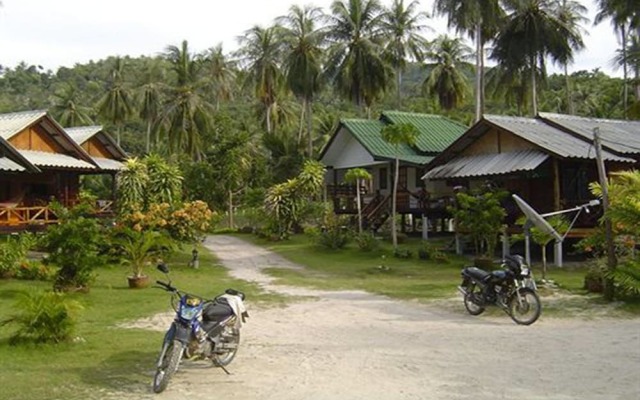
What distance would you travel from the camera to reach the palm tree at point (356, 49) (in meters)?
37.9

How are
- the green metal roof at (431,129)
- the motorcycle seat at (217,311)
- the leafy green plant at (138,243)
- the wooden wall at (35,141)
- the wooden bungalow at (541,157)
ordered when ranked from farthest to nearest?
the green metal roof at (431,129), the wooden wall at (35,141), the wooden bungalow at (541,157), the leafy green plant at (138,243), the motorcycle seat at (217,311)

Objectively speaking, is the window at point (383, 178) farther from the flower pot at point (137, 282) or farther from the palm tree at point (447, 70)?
Answer: the flower pot at point (137, 282)

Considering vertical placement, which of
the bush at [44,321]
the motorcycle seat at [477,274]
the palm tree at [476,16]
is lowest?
the bush at [44,321]

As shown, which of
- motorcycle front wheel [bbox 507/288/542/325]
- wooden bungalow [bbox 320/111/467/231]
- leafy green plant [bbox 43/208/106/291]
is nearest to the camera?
motorcycle front wheel [bbox 507/288/542/325]

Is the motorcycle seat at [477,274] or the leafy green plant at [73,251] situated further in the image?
the leafy green plant at [73,251]

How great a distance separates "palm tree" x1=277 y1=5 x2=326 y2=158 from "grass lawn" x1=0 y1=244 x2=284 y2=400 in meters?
26.6

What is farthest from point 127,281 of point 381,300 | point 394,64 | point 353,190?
point 394,64

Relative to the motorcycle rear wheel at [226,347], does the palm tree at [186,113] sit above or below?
above

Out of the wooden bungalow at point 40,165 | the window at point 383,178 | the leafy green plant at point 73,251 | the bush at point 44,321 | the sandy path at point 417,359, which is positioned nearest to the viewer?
the sandy path at point 417,359

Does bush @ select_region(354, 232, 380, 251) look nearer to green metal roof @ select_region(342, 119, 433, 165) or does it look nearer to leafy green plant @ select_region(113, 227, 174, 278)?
green metal roof @ select_region(342, 119, 433, 165)

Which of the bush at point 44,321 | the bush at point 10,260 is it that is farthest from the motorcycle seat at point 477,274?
the bush at point 10,260

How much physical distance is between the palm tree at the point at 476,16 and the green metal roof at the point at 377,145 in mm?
4778

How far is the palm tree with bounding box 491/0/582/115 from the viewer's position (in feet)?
116

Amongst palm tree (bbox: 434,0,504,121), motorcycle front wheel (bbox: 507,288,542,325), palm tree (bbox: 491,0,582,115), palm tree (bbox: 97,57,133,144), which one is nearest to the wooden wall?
palm tree (bbox: 434,0,504,121)
